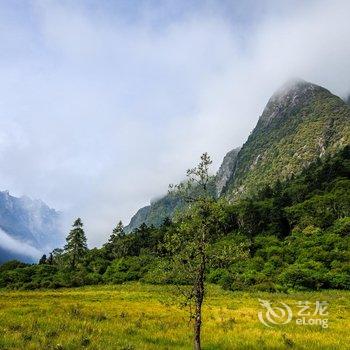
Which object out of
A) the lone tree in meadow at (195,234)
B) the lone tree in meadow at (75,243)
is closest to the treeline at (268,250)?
the lone tree in meadow at (75,243)

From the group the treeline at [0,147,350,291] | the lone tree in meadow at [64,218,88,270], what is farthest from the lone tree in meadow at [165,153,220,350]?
the lone tree in meadow at [64,218,88,270]

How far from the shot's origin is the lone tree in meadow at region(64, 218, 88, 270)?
403 ft

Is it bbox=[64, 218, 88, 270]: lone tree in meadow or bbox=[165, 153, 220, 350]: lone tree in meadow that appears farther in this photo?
bbox=[64, 218, 88, 270]: lone tree in meadow

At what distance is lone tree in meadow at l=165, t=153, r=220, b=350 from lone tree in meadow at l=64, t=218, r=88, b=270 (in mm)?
107799

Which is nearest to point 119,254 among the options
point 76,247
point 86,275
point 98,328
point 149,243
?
point 149,243

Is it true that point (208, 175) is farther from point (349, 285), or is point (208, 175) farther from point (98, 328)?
point (349, 285)

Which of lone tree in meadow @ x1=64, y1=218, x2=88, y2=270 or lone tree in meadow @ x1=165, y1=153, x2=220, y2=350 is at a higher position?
lone tree in meadow @ x1=64, y1=218, x2=88, y2=270

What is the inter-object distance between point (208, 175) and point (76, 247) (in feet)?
361

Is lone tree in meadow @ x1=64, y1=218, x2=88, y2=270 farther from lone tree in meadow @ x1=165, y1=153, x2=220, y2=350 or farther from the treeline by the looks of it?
lone tree in meadow @ x1=165, y1=153, x2=220, y2=350

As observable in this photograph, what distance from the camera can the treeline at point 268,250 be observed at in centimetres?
7175

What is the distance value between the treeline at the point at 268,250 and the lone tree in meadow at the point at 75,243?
10.9 inches

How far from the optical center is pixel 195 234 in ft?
61.4

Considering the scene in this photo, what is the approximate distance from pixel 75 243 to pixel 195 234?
109651 mm

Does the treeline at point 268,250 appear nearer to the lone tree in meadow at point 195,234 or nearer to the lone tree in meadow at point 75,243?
the lone tree in meadow at point 75,243
